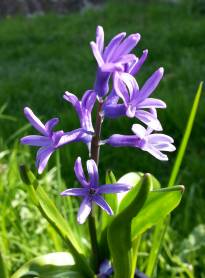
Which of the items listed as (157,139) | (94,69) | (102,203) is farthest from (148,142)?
(94,69)

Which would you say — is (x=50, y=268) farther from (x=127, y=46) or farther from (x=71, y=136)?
(x=127, y=46)

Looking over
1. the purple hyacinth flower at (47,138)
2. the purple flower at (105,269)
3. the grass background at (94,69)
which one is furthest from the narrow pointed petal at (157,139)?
the grass background at (94,69)

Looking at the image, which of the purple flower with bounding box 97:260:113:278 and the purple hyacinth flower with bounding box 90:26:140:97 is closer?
the purple hyacinth flower with bounding box 90:26:140:97

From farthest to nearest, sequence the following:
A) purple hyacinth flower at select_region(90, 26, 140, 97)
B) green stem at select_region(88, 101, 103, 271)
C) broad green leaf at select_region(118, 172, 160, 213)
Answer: broad green leaf at select_region(118, 172, 160, 213) → green stem at select_region(88, 101, 103, 271) → purple hyacinth flower at select_region(90, 26, 140, 97)

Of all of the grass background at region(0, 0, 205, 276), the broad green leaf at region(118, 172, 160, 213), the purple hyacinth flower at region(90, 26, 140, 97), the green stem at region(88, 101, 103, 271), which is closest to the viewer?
the purple hyacinth flower at region(90, 26, 140, 97)

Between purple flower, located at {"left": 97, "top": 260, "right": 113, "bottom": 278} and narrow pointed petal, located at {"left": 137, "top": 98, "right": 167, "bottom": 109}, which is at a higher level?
narrow pointed petal, located at {"left": 137, "top": 98, "right": 167, "bottom": 109}

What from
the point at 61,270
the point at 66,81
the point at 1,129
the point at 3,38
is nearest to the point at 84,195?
the point at 61,270

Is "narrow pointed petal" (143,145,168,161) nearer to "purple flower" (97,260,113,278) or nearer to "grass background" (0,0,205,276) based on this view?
"purple flower" (97,260,113,278)

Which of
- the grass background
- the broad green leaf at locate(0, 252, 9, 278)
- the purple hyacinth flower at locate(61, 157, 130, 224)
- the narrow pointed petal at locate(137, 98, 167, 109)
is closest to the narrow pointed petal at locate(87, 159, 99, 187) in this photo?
the purple hyacinth flower at locate(61, 157, 130, 224)
